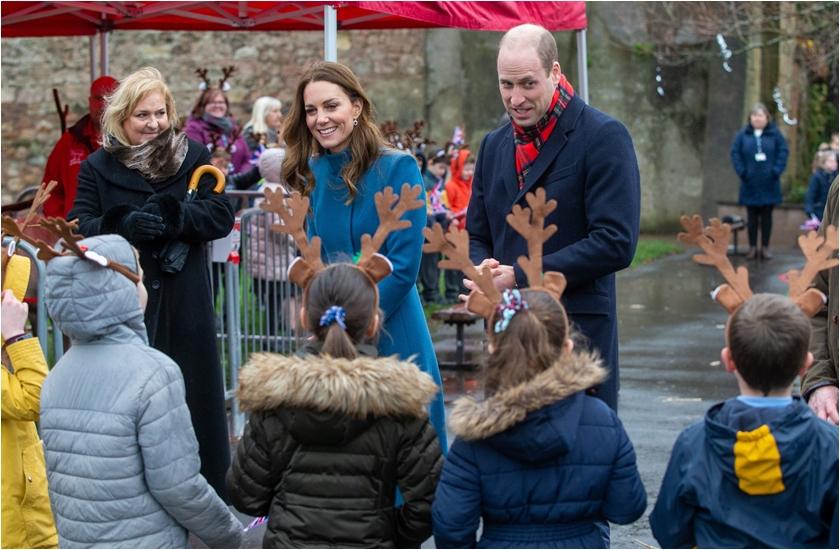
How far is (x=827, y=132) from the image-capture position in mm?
21516

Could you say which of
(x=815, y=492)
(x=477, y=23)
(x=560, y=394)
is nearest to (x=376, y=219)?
(x=560, y=394)

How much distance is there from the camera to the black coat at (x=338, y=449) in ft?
10.9

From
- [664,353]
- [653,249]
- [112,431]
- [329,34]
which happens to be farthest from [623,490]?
[653,249]

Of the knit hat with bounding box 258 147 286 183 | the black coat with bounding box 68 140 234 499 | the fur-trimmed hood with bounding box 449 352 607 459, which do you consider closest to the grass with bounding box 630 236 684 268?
the knit hat with bounding box 258 147 286 183

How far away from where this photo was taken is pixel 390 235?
13.9ft

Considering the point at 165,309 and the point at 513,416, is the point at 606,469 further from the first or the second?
the point at 165,309

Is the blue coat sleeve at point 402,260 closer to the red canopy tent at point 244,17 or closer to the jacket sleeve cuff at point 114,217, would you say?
the jacket sleeve cuff at point 114,217

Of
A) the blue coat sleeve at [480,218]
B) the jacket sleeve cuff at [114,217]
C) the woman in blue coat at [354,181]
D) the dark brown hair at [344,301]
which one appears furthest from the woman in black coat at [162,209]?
the dark brown hair at [344,301]

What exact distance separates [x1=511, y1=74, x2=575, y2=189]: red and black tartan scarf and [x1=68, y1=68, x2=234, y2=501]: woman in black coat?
1564 mm

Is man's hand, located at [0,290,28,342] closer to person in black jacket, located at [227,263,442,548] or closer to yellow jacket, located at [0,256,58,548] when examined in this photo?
yellow jacket, located at [0,256,58,548]

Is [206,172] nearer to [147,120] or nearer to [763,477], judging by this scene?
[147,120]

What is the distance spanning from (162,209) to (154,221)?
10 centimetres

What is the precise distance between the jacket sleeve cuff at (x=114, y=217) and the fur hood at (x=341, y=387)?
1.87 m

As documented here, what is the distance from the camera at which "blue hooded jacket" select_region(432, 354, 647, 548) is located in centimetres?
321
